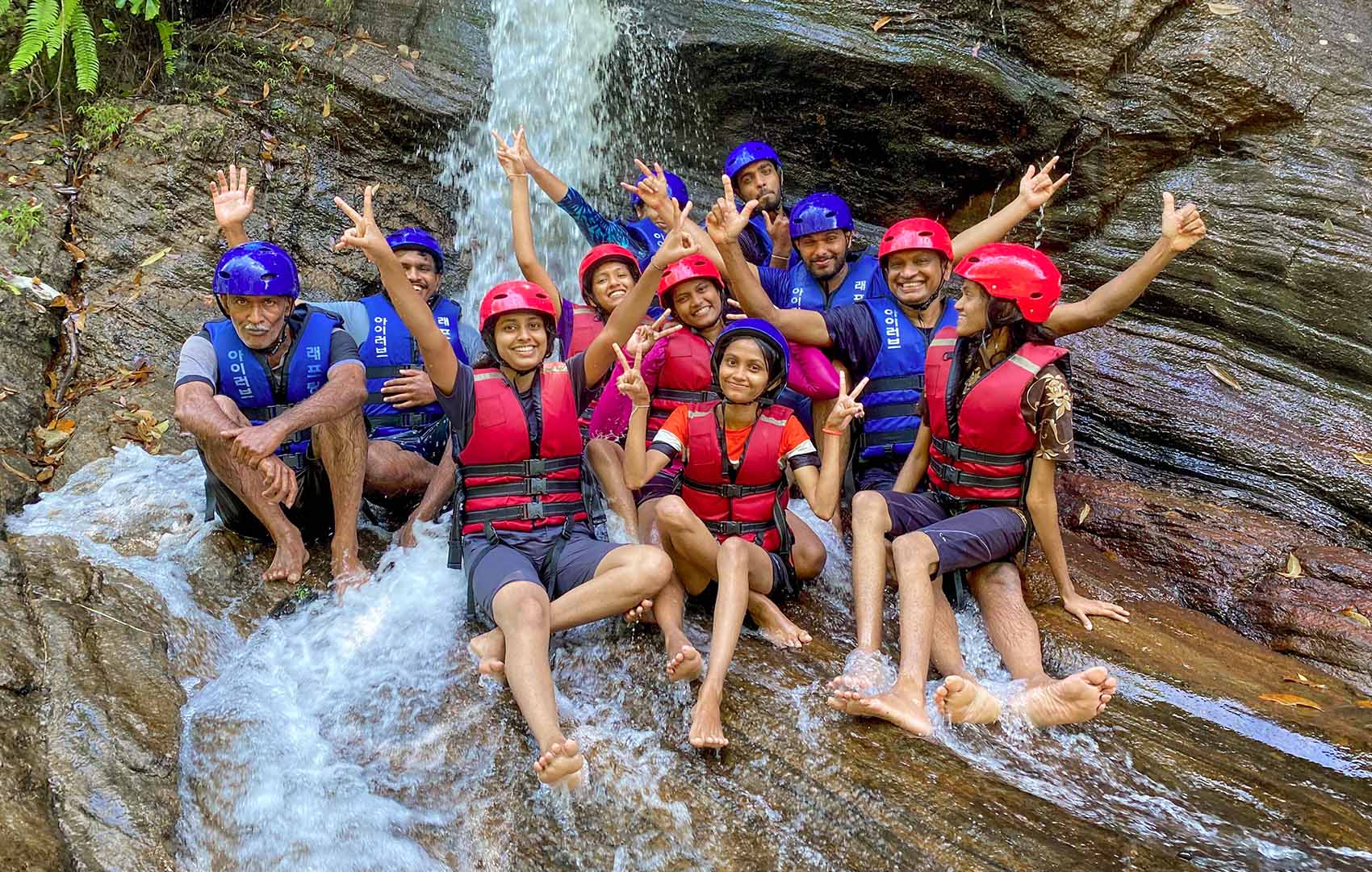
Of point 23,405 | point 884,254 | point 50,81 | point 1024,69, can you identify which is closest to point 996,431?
point 884,254

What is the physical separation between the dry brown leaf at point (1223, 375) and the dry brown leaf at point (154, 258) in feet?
27.9

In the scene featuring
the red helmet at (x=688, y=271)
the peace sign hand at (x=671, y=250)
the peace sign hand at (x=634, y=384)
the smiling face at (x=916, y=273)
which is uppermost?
the smiling face at (x=916, y=273)

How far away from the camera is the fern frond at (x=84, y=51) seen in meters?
8.42

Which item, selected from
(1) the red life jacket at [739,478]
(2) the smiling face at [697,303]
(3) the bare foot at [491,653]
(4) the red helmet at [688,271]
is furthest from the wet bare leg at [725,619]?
(4) the red helmet at [688,271]

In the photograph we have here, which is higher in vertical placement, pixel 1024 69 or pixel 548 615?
pixel 1024 69

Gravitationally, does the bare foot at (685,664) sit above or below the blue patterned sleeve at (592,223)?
below

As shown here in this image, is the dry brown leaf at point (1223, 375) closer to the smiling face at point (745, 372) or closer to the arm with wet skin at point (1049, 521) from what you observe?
the arm with wet skin at point (1049, 521)

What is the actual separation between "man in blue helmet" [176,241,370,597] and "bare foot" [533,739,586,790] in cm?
202

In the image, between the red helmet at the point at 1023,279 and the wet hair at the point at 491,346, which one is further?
the wet hair at the point at 491,346

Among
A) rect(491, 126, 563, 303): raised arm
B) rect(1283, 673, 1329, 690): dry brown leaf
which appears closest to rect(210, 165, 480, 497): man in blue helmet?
rect(491, 126, 563, 303): raised arm

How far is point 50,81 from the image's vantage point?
9.27 metres

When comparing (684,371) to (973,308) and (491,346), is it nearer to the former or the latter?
(491,346)

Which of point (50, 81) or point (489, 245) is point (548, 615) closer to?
point (489, 245)

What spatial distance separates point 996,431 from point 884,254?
1536mm
